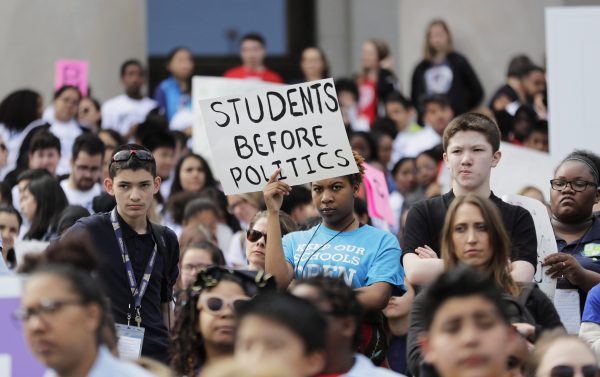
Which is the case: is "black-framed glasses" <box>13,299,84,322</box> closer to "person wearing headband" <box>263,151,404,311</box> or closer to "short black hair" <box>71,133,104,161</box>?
"person wearing headband" <box>263,151,404,311</box>

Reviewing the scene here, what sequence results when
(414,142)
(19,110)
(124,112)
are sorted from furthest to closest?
(414,142) < (124,112) < (19,110)

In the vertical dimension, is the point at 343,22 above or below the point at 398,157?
above

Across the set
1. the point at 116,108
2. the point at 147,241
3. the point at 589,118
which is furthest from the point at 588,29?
the point at 116,108

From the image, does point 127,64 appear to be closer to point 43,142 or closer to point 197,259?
point 43,142

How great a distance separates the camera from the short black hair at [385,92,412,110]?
18078 mm

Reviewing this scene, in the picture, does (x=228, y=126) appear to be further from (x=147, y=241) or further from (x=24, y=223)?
(x=24, y=223)

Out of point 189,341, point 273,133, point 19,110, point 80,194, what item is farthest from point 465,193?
point 19,110

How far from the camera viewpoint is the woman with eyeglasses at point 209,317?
7.64m

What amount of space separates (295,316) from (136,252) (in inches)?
115

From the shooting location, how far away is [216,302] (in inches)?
305

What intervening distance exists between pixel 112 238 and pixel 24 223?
337cm

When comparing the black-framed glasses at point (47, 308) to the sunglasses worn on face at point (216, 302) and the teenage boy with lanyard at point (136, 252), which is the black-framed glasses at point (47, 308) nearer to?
the sunglasses worn on face at point (216, 302)

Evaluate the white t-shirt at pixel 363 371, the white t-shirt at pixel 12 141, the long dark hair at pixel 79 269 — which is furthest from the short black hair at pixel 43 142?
the white t-shirt at pixel 363 371

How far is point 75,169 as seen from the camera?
13.1 m
